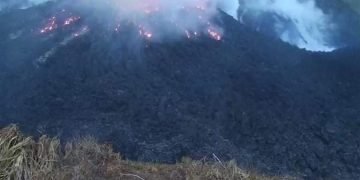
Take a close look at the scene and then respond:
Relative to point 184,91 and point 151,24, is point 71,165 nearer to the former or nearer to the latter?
point 184,91

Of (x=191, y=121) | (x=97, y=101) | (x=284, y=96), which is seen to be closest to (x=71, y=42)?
(x=97, y=101)

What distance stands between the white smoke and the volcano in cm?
126

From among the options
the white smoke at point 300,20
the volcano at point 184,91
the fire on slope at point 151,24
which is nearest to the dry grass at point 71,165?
the volcano at point 184,91

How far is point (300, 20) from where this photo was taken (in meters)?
16.8

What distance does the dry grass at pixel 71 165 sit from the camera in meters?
5.61

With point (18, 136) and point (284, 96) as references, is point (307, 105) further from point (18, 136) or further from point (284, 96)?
point (18, 136)

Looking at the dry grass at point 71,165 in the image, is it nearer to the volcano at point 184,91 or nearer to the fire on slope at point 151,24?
the volcano at point 184,91

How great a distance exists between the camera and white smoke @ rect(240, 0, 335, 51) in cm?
1584

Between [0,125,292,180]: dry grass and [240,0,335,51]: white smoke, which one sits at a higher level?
[240,0,335,51]: white smoke

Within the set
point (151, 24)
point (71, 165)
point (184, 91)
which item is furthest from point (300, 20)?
point (71, 165)

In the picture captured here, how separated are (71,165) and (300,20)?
1218 cm

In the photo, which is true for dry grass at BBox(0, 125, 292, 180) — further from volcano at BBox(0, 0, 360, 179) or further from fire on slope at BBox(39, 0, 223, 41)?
fire on slope at BBox(39, 0, 223, 41)

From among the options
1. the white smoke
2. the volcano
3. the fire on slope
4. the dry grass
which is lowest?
the dry grass

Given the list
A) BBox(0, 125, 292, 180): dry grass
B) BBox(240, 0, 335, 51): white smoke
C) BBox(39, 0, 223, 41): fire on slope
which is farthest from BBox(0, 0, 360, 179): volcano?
BBox(0, 125, 292, 180): dry grass
